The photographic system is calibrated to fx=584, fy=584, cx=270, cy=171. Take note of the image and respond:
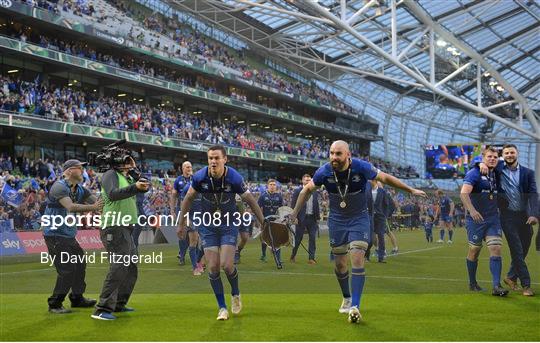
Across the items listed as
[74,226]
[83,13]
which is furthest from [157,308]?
[83,13]

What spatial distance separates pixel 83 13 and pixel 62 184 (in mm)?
29453

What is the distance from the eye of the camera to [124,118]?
34.6 m

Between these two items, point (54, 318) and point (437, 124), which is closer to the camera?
point (54, 318)

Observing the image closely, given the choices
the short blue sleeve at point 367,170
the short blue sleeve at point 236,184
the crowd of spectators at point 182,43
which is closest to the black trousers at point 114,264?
the short blue sleeve at point 236,184

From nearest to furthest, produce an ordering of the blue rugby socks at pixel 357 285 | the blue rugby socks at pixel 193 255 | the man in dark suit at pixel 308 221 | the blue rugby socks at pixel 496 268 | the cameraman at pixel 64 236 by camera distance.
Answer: the blue rugby socks at pixel 357 285 → the cameraman at pixel 64 236 → the blue rugby socks at pixel 496 268 → the blue rugby socks at pixel 193 255 → the man in dark suit at pixel 308 221

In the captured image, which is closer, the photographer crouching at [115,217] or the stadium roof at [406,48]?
the photographer crouching at [115,217]

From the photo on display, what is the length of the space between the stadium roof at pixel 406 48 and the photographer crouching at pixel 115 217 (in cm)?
2178

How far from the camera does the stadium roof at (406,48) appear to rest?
117 feet

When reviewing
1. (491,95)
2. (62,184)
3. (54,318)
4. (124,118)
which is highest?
(491,95)

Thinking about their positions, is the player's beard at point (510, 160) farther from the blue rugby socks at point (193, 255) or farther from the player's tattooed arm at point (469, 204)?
the blue rugby socks at point (193, 255)

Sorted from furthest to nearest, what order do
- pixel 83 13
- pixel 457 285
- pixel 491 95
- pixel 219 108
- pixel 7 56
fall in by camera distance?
pixel 491 95 < pixel 219 108 < pixel 83 13 < pixel 7 56 < pixel 457 285

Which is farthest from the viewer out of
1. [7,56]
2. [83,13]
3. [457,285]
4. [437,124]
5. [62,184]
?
[437,124]

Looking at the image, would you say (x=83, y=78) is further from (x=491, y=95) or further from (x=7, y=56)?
(x=491, y=95)

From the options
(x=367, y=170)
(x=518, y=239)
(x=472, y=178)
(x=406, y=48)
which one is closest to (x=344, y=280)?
(x=367, y=170)
